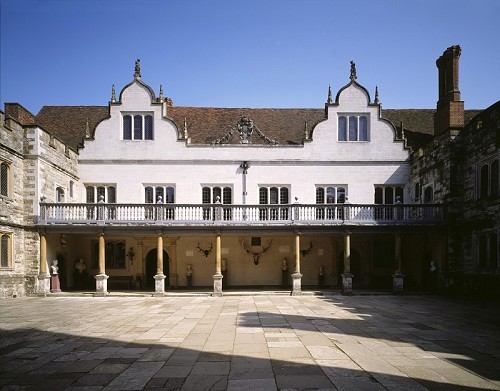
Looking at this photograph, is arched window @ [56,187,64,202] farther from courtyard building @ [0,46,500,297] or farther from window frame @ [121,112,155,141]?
window frame @ [121,112,155,141]

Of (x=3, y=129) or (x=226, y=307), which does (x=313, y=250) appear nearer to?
(x=226, y=307)

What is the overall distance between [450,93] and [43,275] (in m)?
23.2

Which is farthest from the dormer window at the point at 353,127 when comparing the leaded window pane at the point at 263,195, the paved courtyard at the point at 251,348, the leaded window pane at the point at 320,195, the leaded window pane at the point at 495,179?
the paved courtyard at the point at 251,348

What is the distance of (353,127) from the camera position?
2431cm

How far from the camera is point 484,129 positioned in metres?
17.7

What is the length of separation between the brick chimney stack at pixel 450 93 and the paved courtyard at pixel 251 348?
1050 cm

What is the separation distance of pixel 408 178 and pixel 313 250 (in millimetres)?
7285

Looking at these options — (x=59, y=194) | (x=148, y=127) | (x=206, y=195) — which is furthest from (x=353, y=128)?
(x=59, y=194)

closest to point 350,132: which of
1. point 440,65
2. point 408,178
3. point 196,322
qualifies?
point 408,178

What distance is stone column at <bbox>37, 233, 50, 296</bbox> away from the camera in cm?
1941

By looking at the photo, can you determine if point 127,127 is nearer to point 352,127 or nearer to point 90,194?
point 90,194

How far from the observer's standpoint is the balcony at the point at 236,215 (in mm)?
20141

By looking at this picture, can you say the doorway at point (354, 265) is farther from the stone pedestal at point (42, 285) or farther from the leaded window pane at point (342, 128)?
the stone pedestal at point (42, 285)

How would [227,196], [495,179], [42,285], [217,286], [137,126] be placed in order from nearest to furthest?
[495,179] < [42,285] < [217,286] < [137,126] < [227,196]
